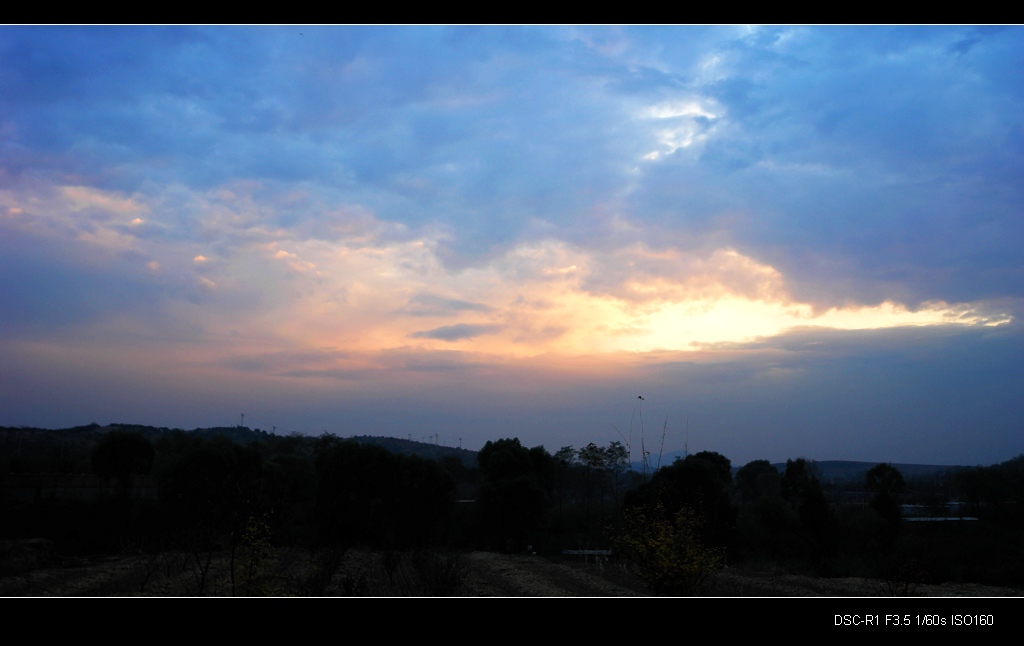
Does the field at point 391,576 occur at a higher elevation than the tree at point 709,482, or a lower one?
lower

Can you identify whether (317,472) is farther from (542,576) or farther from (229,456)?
(542,576)

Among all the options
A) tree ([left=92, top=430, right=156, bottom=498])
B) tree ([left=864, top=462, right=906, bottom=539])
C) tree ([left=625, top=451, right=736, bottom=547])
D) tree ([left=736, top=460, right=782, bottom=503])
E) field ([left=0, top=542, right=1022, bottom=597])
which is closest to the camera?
field ([left=0, top=542, right=1022, bottom=597])

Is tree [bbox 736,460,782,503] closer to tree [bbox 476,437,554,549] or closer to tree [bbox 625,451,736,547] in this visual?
tree [bbox 625,451,736,547]

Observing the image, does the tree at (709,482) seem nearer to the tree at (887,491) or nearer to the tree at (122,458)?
the tree at (887,491)

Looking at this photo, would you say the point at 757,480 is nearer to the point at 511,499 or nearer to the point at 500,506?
the point at 511,499

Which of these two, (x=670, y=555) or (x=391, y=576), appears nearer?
(x=670, y=555)

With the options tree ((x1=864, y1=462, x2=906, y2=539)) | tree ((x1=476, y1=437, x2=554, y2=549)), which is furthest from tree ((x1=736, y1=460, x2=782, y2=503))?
tree ((x1=476, y1=437, x2=554, y2=549))

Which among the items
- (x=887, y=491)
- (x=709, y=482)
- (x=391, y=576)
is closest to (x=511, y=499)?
(x=709, y=482)

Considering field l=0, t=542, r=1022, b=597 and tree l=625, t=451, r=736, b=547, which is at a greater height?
tree l=625, t=451, r=736, b=547

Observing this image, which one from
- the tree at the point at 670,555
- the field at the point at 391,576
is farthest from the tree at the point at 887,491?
the tree at the point at 670,555

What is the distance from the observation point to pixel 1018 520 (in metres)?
24.6

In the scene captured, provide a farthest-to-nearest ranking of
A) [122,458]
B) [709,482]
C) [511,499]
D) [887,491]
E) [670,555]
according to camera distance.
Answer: [511,499]
[887,491]
[122,458]
[709,482]
[670,555]
